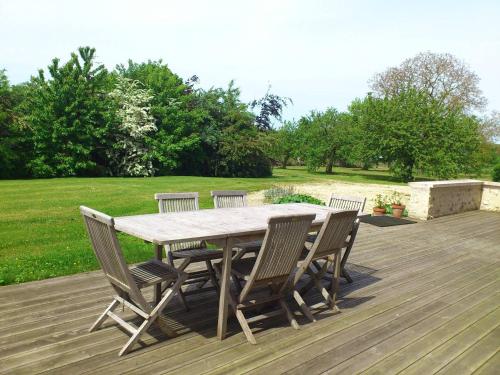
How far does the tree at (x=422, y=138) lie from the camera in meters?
23.5

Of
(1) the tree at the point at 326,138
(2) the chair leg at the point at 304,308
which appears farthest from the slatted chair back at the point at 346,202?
(1) the tree at the point at 326,138

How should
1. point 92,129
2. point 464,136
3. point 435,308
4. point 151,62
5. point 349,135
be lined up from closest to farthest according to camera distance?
point 435,308 → point 92,129 → point 464,136 → point 151,62 → point 349,135

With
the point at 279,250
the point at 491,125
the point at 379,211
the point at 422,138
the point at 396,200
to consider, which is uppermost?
the point at 491,125

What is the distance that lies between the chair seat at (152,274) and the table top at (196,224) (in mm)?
363

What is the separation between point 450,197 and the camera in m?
10.8

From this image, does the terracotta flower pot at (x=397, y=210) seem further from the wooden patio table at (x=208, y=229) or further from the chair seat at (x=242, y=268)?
the chair seat at (x=242, y=268)

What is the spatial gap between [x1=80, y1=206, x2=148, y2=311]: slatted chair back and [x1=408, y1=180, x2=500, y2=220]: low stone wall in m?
8.53

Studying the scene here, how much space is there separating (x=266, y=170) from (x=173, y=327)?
21469 mm

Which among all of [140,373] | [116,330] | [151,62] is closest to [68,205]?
[116,330]

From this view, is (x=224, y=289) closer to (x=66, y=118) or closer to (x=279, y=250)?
(x=279, y=250)

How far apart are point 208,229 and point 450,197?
31.0ft

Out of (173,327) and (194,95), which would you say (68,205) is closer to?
(173,327)

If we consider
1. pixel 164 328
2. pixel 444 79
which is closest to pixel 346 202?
pixel 164 328

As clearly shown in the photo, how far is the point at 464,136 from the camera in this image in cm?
2391
